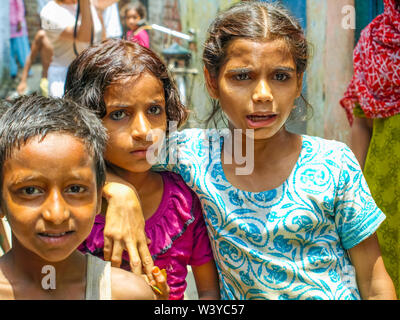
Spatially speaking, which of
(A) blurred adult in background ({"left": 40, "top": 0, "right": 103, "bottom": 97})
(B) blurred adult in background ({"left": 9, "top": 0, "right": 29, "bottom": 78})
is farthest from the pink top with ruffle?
(B) blurred adult in background ({"left": 9, "top": 0, "right": 29, "bottom": 78})

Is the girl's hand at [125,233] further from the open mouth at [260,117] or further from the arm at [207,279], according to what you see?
the open mouth at [260,117]

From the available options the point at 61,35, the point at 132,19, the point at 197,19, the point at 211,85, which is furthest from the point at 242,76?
the point at 132,19

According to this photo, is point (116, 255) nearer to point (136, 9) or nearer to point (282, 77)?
point (282, 77)

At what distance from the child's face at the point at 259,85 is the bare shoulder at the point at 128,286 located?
68cm

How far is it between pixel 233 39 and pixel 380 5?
2.42 m

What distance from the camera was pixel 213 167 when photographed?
6.91 ft

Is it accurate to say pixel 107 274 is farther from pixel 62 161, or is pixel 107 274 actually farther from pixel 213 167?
pixel 213 167

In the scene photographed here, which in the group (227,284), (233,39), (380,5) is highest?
(380,5)

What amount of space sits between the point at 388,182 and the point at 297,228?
86 cm

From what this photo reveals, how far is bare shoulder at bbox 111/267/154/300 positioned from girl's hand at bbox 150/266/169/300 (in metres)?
0.03

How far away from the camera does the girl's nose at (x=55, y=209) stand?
58.3 inches

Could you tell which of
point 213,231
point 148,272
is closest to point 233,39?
point 213,231

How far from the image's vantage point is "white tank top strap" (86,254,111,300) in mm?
1674

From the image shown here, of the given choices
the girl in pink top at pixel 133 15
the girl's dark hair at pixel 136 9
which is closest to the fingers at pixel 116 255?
the girl in pink top at pixel 133 15
